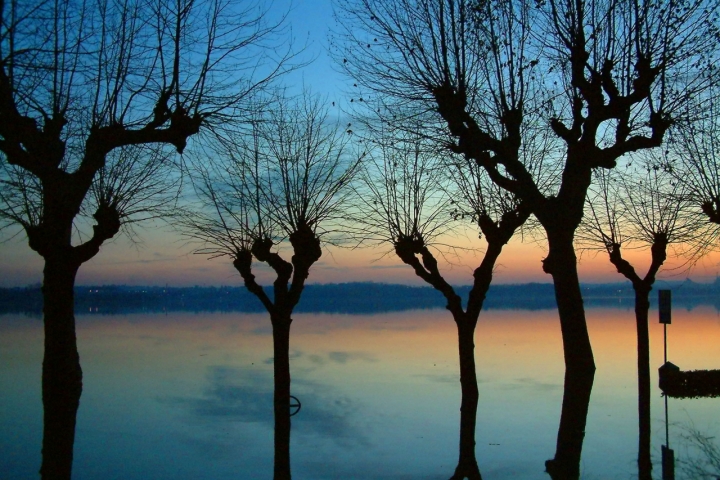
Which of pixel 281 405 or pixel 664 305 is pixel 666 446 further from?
pixel 281 405

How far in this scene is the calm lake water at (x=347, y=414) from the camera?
46.6ft

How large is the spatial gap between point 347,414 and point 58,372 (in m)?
13.3

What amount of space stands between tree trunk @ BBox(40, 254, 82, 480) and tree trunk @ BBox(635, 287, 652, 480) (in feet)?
30.1

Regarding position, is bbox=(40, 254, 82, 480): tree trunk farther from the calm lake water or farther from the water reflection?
the calm lake water

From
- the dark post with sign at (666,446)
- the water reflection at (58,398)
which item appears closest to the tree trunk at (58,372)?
the water reflection at (58,398)

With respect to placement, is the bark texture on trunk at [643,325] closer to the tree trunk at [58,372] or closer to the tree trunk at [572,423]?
the tree trunk at [572,423]

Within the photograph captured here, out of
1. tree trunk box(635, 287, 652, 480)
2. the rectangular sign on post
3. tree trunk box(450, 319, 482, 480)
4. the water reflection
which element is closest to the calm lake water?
tree trunk box(635, 287, 652, 480)

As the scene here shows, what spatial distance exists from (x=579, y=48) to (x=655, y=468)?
7738 millimetres

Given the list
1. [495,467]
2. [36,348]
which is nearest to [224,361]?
[36,348]

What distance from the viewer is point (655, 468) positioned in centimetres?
1240

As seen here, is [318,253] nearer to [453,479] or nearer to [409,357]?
[453,479]

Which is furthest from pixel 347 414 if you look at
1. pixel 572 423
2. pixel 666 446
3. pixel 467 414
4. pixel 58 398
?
pixel 58 398

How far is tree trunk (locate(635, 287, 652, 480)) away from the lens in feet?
41.4

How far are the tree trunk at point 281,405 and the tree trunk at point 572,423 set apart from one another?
441 centimetres
